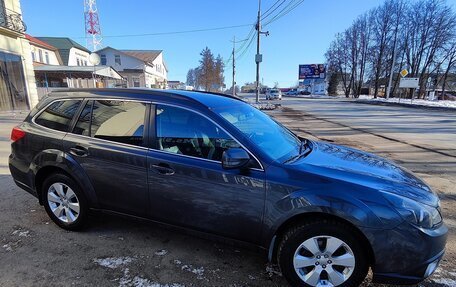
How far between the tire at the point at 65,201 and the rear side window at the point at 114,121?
64 centimetres

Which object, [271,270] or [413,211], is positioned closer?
[413,211]

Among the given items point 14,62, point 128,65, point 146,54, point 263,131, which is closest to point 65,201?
point 263,131

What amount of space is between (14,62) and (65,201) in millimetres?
17682

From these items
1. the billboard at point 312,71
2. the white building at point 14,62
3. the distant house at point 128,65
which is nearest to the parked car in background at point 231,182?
the white building at point 14,62

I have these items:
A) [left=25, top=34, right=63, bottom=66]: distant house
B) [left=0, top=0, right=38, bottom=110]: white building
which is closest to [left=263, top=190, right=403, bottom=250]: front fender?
[left=0, top=0, right=38, bottom=110]: white building

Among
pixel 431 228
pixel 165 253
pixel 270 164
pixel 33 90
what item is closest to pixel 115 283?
pixel 165 253

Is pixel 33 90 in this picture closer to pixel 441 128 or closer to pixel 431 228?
pixel 431 228

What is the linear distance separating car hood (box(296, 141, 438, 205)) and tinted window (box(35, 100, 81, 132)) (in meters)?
2.71

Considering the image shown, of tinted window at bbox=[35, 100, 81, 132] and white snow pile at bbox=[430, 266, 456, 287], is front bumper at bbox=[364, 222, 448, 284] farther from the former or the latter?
tinted window at bbox=[35, 100, 81, 132]

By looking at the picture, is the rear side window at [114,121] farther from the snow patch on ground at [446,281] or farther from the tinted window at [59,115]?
the snow patch on ground at [446,281]

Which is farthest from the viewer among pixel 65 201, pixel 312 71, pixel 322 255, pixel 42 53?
pixel 312 71

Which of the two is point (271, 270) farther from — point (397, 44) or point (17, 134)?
point (397, 44)

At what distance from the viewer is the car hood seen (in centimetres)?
240

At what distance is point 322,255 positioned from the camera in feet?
7.88
